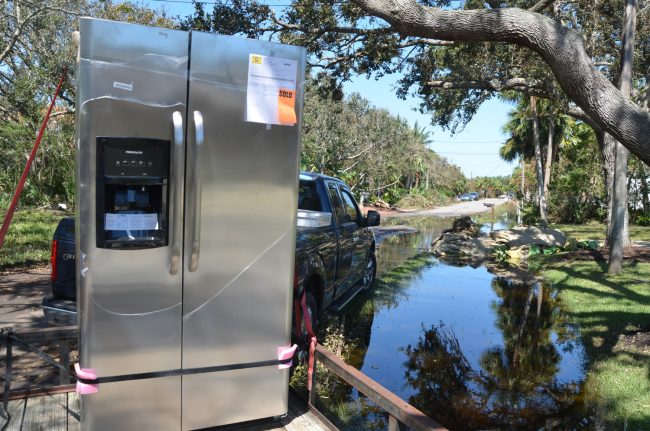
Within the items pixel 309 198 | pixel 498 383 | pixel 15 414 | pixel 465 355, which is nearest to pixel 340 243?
pixel 309 198

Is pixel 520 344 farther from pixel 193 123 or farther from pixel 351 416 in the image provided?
pixel 193 123

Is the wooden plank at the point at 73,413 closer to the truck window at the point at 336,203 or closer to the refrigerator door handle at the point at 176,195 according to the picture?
the refrigerator door handle at the point at 176,195

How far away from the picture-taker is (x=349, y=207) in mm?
7770

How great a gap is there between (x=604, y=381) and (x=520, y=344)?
1492 mm

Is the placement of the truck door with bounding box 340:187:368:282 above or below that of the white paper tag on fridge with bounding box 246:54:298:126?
below

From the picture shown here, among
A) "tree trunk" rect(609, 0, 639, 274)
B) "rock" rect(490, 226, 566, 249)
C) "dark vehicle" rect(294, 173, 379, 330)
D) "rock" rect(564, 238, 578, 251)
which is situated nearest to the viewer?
"dark vehicle" rect(294, 173, 379, 330)

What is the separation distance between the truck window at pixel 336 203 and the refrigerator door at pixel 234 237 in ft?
10.5

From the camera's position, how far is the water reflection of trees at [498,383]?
15.8 ft

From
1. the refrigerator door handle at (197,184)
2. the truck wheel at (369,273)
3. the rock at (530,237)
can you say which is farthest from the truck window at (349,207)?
the rock at (530,237)

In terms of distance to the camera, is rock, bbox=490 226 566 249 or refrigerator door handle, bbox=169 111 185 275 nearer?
refrigerator door handle, bbox=169 111 185 275

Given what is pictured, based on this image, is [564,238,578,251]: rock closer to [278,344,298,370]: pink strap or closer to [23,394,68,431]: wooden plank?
[278,344,298,370]: pink strap

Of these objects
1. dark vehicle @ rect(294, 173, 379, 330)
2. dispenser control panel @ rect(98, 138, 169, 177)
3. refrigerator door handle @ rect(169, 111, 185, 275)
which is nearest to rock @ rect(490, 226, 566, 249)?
dark vehicle @ rect(294, 173, 379, 330)

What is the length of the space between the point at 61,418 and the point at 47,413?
148 millimetres

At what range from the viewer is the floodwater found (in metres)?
4.89
